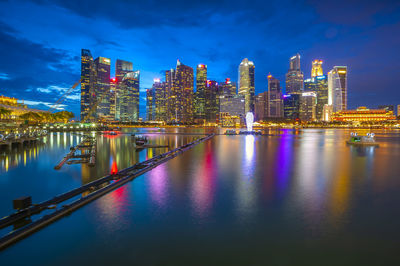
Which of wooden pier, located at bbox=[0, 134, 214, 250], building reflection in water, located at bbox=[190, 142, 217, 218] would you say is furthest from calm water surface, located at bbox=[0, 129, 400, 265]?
wooden pier, located at bbox=[0, 134, 214, 250]

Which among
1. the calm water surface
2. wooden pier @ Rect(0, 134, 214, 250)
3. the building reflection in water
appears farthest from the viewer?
the building reflection in water

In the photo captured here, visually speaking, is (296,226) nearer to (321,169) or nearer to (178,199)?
(178,199)

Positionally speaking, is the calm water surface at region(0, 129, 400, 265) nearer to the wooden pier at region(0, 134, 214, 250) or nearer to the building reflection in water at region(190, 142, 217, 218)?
the building reflection in water at region(190, 142, 217, 218)

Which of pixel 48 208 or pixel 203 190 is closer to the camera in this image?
pixel 48 208

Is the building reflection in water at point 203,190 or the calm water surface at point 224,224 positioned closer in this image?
the calm water surface at point 224,224

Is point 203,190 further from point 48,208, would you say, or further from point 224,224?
point 48,208

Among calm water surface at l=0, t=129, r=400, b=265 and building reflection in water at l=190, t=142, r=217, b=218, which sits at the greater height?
building reflection in water at l=190, t=142, r=217, b=218

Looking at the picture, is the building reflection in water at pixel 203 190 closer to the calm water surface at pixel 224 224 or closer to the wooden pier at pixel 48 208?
the calm water surface at pixel 224 224

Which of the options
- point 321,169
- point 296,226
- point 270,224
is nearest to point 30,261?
point 270,224

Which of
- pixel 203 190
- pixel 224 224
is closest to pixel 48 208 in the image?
pixel 203 190

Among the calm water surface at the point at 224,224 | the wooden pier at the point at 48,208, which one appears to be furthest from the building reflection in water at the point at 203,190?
the wooden pier at the point at 48,208

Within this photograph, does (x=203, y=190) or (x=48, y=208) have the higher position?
→ (x=203, y=190)

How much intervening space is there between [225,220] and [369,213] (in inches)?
219

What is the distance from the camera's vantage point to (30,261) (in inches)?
259
